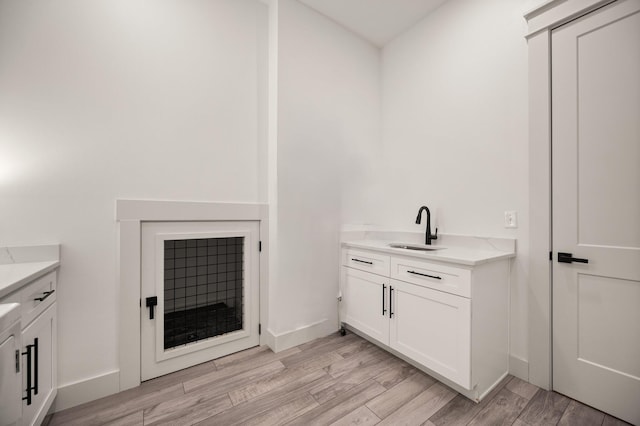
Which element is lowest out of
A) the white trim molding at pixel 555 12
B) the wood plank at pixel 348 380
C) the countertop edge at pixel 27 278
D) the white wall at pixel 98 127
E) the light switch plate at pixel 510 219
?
the wood plank at pixel 348 380

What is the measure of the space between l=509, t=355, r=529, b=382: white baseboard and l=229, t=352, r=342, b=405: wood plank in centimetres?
123

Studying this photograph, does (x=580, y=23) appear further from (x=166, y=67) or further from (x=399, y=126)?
(x=166, y=67)

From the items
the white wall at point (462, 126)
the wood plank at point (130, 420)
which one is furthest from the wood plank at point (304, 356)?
the white wall at point (462, 126)

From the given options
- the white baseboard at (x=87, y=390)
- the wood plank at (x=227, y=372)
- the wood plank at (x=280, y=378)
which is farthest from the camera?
the wood plank at (x=227, y=372)

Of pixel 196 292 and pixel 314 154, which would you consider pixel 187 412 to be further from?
pixel 314 154

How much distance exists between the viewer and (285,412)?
1.61 meters

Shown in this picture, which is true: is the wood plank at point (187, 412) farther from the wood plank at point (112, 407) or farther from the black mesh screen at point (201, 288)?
the black mesh screen at point (201, 288)

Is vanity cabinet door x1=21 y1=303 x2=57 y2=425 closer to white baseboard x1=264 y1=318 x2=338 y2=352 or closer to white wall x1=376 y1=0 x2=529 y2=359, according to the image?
white baseboard x1=264 y1=318 x2=338 y2=352

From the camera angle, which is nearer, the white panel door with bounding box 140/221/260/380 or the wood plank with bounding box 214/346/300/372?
the white panel door with bounding box 140/221/260/380

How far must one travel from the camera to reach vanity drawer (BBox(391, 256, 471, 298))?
1.70m

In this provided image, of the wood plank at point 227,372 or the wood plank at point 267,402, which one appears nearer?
the wood plank at point 267,402

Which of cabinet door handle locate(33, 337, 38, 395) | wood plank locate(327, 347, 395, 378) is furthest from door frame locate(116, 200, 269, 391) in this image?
wood plank locate(327, 347, 395, 378)

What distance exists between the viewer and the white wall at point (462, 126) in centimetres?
197

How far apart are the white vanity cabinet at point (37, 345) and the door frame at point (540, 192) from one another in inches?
109
